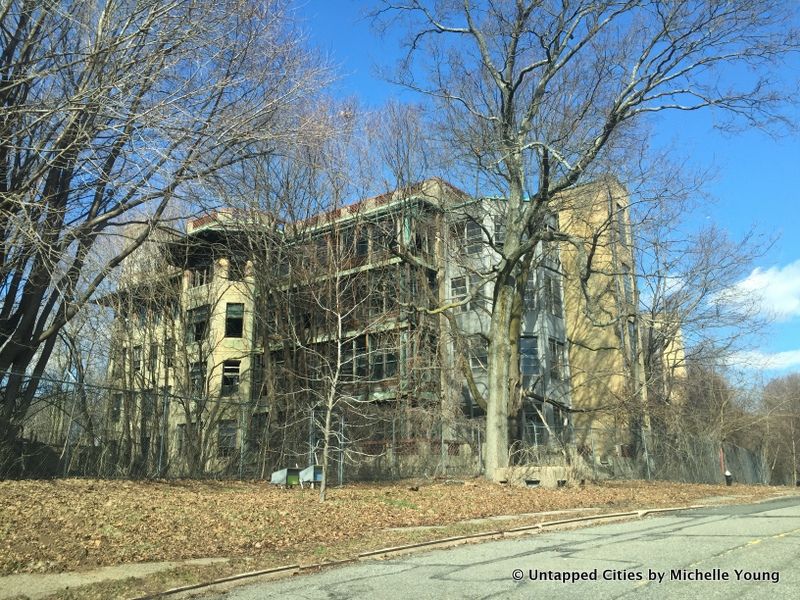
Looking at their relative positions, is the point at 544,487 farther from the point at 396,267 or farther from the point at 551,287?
the point at 551,287

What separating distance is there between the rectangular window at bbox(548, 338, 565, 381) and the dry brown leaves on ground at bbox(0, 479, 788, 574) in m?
16.6

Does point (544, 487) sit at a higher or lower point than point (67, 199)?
lower

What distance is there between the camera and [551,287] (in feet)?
117

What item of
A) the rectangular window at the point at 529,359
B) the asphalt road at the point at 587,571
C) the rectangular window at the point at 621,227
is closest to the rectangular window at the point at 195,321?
the rectangular window at the point at 529,359

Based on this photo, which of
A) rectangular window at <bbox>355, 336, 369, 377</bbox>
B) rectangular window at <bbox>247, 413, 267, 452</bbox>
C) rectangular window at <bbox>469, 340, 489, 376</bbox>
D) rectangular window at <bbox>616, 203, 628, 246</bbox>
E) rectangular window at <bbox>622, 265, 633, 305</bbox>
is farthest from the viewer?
rectangular window at <bbox>622, 265, 633, 305</bbox>

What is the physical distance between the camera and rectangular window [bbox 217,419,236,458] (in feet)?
64.0

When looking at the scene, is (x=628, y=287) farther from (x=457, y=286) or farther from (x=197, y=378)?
(x=197, y=378)

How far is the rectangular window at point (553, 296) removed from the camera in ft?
115

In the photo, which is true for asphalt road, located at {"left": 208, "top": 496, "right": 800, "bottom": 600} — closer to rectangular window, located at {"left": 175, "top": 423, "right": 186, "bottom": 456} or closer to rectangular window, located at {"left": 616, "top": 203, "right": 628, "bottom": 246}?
rectangular window, located at {"left": 175, "top": 423, "right": 186, "bottom": 456}

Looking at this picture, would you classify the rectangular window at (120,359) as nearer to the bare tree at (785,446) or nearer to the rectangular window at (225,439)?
the rectangular window at (225,439)

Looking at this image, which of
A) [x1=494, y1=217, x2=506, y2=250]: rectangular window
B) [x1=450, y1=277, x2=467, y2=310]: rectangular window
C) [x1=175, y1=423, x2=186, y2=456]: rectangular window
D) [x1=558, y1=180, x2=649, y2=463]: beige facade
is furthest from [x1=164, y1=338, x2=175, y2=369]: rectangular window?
[x1=558, y1=180, x2=649, y2=463]: beige facade

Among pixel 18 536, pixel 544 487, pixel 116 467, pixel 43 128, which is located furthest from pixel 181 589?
pixel 544 487

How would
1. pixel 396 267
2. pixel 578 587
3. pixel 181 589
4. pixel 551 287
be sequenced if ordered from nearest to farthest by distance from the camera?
pixel 578 587 → pixel 181 589 → pixel 396 267 → pixel 551 287

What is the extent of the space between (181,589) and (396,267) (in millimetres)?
20165
